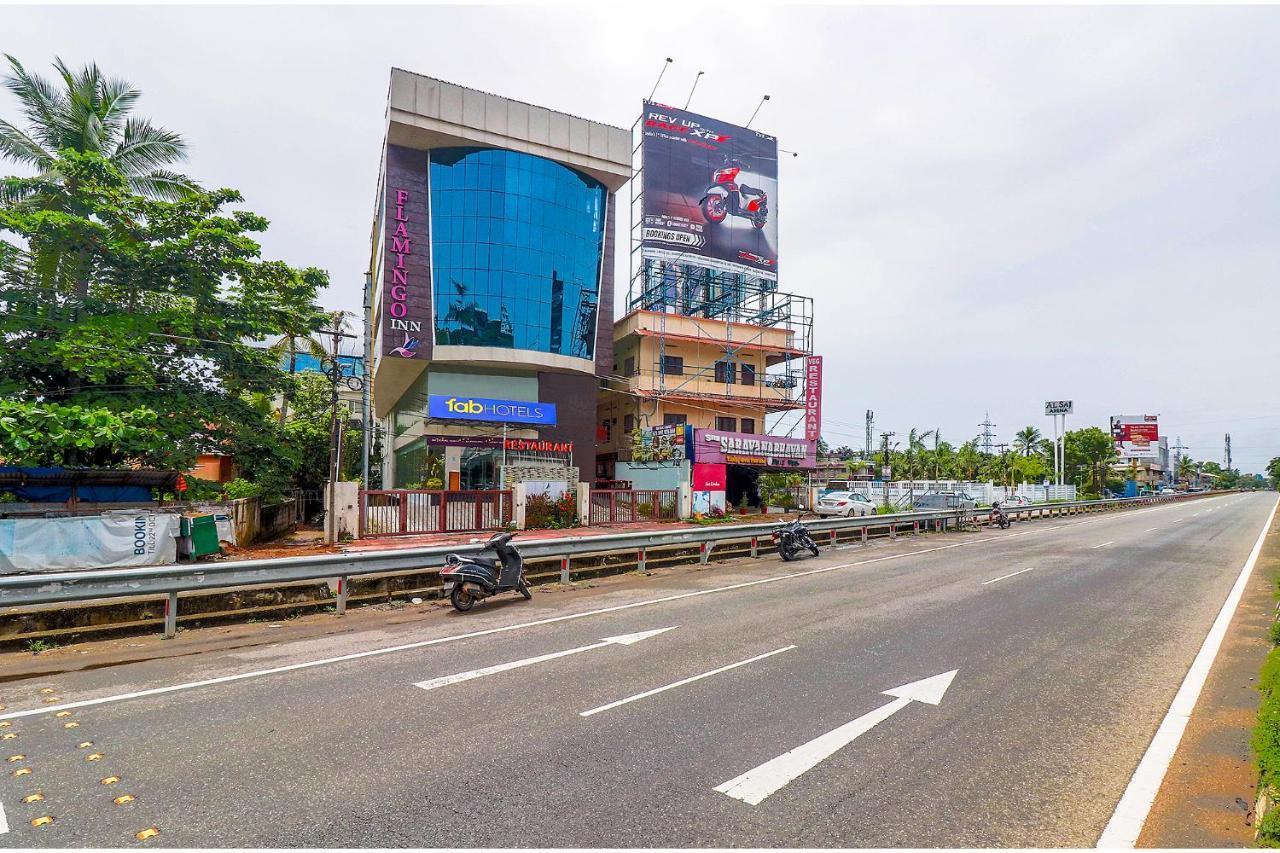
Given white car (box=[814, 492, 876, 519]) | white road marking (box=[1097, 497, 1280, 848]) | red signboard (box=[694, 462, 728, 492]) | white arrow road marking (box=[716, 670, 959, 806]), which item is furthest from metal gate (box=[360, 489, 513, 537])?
white car (box=[814, 492, 876, 519])

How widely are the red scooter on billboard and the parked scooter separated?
3654cm

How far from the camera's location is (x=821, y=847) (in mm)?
3824

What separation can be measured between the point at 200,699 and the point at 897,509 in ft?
125

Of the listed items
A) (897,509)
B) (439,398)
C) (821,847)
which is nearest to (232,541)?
(439,398)

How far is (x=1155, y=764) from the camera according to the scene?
5.05m

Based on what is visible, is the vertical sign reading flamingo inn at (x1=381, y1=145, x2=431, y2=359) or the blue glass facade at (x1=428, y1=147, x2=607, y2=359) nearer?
the vertical sign reading flamingo inn at (x1=381, y1=145, x2=431, y2=359)

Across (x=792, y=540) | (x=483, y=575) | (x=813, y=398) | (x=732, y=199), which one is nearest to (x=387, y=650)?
(x=483, y=575)

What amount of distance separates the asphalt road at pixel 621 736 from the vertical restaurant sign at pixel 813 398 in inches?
1236

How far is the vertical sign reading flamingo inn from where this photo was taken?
30.7 meters

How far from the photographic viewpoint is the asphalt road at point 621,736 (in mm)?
4090

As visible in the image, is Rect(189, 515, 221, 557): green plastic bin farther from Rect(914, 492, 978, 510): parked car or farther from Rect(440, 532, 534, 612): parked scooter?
Rect(914, 492, 978, 510): parked car

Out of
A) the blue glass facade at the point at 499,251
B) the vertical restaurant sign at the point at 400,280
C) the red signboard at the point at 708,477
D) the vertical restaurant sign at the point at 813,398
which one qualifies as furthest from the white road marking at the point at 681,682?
the vertical restaurant sign at the point at 813,398

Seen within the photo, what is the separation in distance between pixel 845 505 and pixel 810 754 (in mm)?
32681

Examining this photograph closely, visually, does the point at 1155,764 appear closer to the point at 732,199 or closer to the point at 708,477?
the point at 708,477
